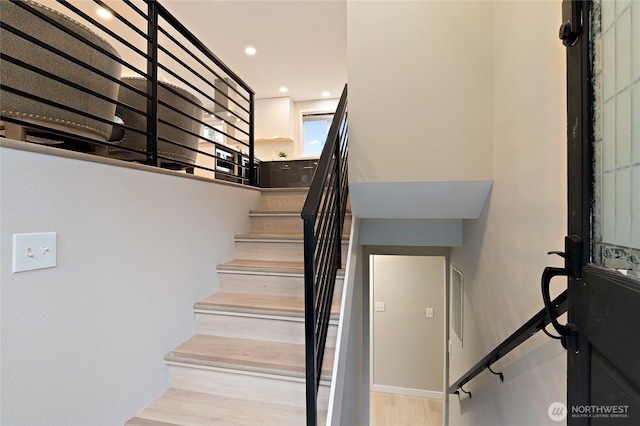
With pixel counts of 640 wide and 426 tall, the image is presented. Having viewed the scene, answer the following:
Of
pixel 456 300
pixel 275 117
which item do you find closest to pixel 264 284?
pixel 456 300

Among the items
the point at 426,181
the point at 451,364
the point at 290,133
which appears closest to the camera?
the point at 426,181

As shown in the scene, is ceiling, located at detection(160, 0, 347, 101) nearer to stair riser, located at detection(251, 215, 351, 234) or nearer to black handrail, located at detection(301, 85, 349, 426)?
black handrail, located at detection(301, 85, 349, 426)

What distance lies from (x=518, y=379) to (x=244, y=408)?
137 centimetres

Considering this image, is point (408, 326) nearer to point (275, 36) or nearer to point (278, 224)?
point (278, 224)

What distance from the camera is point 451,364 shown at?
370cm

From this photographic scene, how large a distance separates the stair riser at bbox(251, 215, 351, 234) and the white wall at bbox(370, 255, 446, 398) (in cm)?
281

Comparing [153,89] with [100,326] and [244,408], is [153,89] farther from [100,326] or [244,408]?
[244,408]

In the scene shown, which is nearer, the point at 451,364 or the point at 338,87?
the point at 451,364

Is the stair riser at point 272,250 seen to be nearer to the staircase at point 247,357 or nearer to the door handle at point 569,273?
the staircase at point 247,357

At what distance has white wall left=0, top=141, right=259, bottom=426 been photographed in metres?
0.99

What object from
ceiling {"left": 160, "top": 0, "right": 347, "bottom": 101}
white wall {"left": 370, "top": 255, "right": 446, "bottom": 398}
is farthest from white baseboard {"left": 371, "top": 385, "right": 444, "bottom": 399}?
ceiling {"left": 160, "top": 0, "right": 347, "bottom": 101}

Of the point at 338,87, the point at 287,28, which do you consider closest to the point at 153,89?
the point at 287,28

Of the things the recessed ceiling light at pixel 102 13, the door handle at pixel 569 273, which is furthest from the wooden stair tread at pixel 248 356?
the recessed ceiling light at pixel 102 13

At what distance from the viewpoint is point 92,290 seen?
125cm
